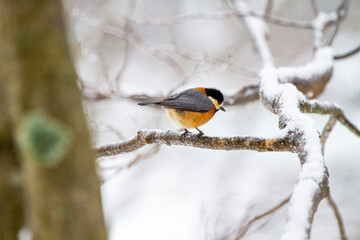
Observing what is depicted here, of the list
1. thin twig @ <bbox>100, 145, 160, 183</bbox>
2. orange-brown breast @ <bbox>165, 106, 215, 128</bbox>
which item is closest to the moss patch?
thin twig @ <bbox>100, 145, 160, 183</bbox>

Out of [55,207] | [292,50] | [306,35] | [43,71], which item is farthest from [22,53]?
[306,35]

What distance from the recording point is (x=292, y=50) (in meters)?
6.17

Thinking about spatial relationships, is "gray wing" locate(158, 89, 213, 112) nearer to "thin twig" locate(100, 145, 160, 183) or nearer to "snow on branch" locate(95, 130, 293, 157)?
"thin twig" locate(100, 145, 160, 183)

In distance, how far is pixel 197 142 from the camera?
202 cm

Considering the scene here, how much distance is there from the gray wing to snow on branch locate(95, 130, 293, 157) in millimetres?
520

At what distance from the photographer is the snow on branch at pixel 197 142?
150cm

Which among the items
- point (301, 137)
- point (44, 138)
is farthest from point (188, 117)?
point (44, 138)

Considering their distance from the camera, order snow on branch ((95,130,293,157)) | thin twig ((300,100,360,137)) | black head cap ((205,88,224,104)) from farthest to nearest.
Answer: black head cap ((205,88,224,104)) → thin twig ((300,100,360,137)) → snow on branch ((95,130,293,157))

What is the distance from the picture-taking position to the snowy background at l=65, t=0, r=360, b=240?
3.28 meters

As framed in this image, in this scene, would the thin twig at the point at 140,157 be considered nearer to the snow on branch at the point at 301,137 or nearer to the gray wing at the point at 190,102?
the gray wing at the point at 190,102

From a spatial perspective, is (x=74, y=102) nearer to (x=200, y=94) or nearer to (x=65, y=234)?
(x=65, y=234)

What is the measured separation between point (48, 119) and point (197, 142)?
1427 millimetres

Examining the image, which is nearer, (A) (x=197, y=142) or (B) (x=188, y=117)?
(A) (x=197, y=142)

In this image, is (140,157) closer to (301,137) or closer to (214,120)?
Result: (301,137)
